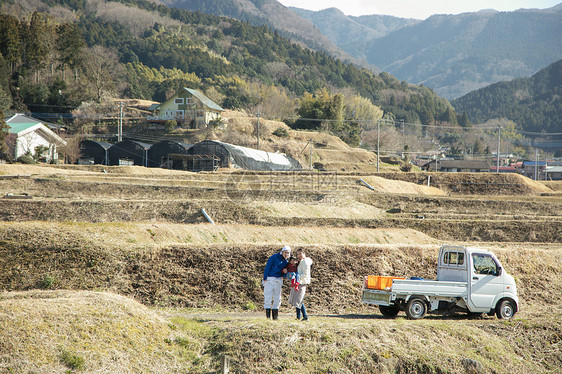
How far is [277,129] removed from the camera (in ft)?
230

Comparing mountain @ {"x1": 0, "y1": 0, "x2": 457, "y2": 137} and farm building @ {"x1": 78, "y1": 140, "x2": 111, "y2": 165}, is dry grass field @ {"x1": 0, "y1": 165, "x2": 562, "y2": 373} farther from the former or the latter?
mountain @ {"x1": 0, "y1": 0, "x2": 457, "y2": 137}

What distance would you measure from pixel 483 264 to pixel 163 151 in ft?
148

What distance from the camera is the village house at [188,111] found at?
71375 mm

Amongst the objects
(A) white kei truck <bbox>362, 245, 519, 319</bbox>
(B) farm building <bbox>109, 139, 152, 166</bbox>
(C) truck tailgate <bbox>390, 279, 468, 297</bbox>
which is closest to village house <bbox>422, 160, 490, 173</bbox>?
(B) farm building <bbox>109, 139, 152, 166</bbox>

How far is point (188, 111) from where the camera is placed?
72750 millimetres

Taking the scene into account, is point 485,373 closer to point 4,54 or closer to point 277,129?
point 277,129

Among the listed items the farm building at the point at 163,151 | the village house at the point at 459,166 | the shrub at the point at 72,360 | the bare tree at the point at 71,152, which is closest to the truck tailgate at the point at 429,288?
the shrub at the point at 72,360

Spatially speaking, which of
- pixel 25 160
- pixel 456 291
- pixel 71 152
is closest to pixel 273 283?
pixel 456 291

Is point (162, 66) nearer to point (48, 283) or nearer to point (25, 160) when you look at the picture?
point (25, 160)

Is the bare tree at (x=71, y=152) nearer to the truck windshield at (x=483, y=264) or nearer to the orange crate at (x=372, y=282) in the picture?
the orange crate at (x=372, y=282)

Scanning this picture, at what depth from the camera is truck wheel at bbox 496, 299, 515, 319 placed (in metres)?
12.0

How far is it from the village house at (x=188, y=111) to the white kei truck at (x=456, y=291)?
60488 mm

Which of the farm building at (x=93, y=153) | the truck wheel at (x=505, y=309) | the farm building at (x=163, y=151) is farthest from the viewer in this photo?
the farm building at (x=93, y=153)

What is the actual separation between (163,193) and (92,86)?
194ft
